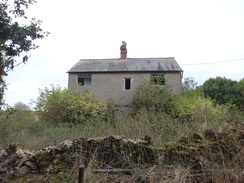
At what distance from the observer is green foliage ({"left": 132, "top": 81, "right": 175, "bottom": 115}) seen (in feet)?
44.5

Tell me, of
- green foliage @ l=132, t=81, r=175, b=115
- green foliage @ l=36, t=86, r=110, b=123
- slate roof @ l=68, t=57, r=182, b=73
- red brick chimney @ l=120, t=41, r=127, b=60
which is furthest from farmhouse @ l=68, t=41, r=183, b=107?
green foliage @ l=36, t=86, r=110, b=123

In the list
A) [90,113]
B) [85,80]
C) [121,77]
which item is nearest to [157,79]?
[121,77]

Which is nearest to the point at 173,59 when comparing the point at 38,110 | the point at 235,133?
the point at 38,110

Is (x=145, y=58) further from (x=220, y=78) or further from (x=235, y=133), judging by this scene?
(x=220, y=78)

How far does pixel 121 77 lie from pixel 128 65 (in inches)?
57.7

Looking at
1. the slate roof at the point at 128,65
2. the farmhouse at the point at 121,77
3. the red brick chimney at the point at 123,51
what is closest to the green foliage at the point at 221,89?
the slate roof at the point at 128,65

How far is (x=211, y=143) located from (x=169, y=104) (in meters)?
9.46

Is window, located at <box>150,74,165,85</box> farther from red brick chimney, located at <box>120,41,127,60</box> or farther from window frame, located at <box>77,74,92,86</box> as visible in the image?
window frame, located at <box>77,74,92,86</box>

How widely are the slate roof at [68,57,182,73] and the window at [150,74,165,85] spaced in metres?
0.49

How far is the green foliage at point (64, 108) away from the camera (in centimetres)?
1286

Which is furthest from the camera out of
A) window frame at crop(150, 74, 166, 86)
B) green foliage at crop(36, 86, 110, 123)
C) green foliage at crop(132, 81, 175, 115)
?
window frame at crop(150, 74, 166, 86)

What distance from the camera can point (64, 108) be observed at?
1297 cm

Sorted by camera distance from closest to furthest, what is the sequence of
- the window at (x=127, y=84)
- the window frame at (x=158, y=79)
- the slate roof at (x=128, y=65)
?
the window frame at (x=158, y=79) < the slate roof at (x=128, y=65) < the window at (x=127, y=84)

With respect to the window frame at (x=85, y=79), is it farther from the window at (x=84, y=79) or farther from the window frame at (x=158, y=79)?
the window frame at (x=158, y=79)
